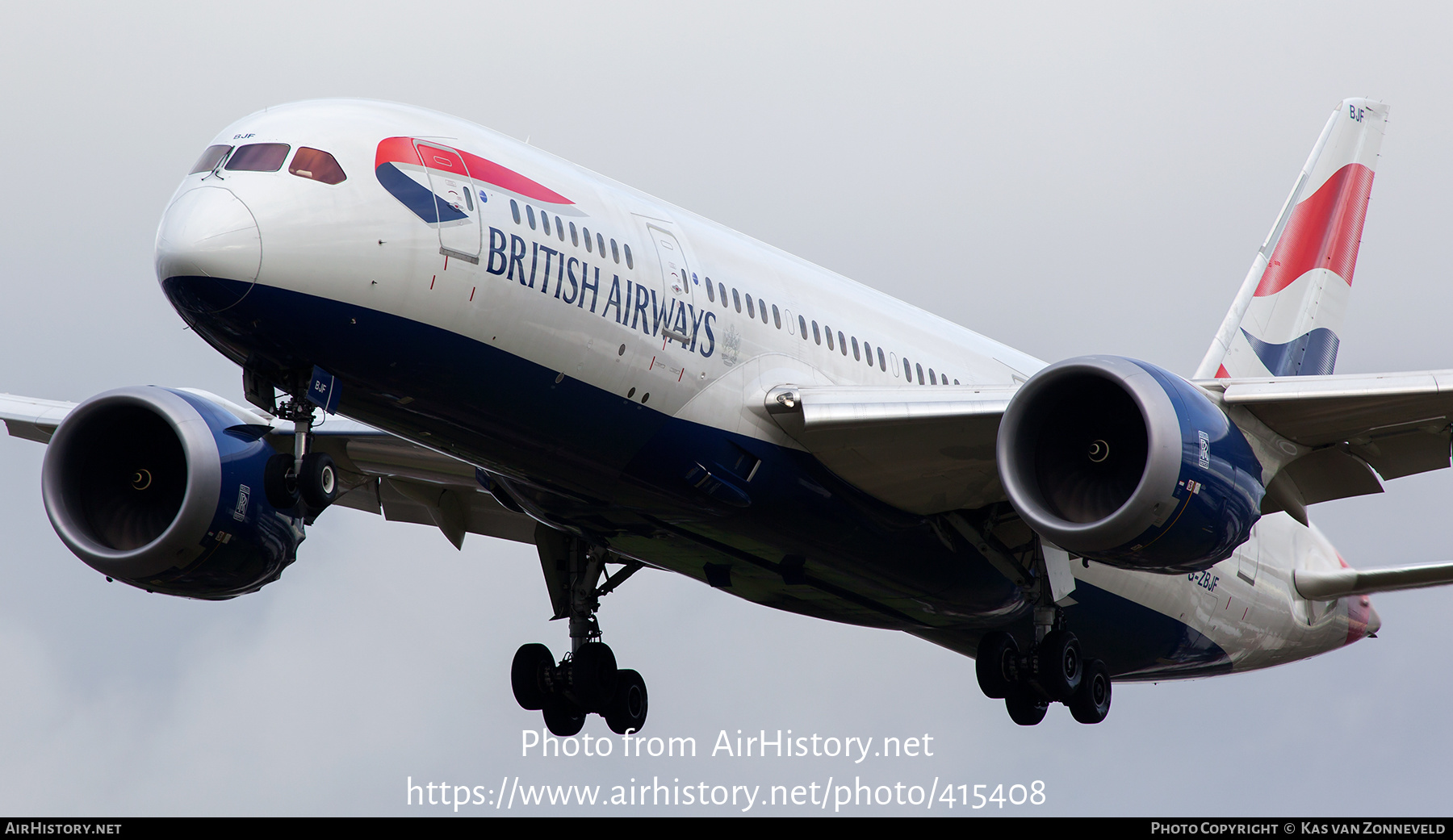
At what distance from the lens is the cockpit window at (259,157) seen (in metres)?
15.0

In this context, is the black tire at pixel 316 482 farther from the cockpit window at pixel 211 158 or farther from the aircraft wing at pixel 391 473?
the aircraft wing at pixel 391 473

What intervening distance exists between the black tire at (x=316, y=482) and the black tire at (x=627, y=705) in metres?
8.67

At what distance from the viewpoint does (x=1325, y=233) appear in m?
31.1

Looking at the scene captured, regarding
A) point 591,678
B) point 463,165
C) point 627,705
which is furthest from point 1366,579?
point 463,165

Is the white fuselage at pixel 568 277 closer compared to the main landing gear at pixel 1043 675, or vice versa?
the white fuselage at pixel 568 277

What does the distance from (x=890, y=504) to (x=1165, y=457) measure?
4.40 m

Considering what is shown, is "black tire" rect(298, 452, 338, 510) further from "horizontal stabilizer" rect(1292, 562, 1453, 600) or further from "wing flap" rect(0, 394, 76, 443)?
"horizontal stabilizer" rect(1292, 562, 1453, 600)

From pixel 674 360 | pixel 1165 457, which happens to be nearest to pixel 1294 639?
pixel 1165 457

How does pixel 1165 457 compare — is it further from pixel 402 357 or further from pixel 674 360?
pixel 402 357

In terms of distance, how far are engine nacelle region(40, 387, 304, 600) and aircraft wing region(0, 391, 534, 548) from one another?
0.70m

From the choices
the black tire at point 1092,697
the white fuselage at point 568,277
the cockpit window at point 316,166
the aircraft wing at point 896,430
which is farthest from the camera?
the black tire at point 1092,697

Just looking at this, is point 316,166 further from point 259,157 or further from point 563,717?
point 563,717

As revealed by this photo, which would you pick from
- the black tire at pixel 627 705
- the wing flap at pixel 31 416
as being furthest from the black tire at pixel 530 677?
the wing flap at pixel 31 416

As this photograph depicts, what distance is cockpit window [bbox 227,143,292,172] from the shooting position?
49.1 ft
